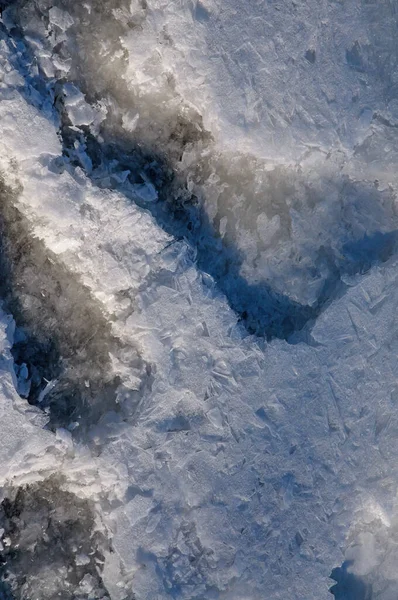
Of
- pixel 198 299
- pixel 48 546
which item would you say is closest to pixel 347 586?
pixel 48 546

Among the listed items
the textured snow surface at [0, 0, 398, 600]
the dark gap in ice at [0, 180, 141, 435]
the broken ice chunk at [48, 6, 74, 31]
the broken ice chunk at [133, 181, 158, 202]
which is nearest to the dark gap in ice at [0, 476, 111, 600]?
the textured snow surface at [0, 0, 398, 600]

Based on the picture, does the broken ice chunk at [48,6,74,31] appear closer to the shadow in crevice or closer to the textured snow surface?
the textured snow surface

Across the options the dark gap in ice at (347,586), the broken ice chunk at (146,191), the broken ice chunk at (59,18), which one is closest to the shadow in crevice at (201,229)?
the broken ice chunk at (146,191)

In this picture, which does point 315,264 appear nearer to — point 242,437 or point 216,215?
point 216,215

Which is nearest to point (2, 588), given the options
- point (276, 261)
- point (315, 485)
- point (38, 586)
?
point (38, 586)

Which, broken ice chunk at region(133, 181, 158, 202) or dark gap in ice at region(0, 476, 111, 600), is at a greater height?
broken ice chunk at region(133, 181, 158, 202)

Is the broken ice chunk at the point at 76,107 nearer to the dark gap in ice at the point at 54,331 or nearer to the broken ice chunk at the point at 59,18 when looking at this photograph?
the broken ice chunk at the point at 59,18
